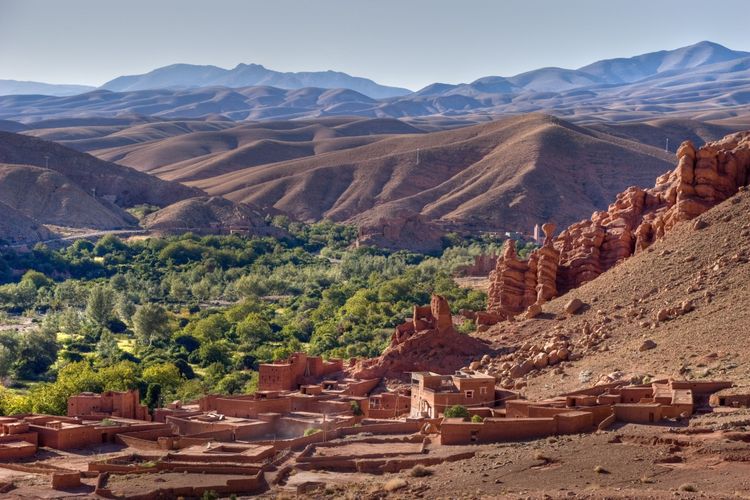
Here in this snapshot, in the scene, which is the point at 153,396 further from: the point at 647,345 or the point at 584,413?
the point at 584,413

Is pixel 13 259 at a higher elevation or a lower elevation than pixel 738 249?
lower

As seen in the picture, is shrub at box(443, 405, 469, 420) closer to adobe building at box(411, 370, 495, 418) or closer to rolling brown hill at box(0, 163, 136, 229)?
adobe building at box(411, 370, 495, 418)

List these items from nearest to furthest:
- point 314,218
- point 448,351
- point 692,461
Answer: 1. point 692,461
2. point 448,351
3. point 314,218

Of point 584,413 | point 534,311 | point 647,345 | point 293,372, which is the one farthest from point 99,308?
point 584,413

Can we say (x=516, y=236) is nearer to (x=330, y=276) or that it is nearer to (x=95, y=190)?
(x=330, y=276)

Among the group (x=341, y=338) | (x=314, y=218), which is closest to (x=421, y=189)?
(x=314, y=218)
